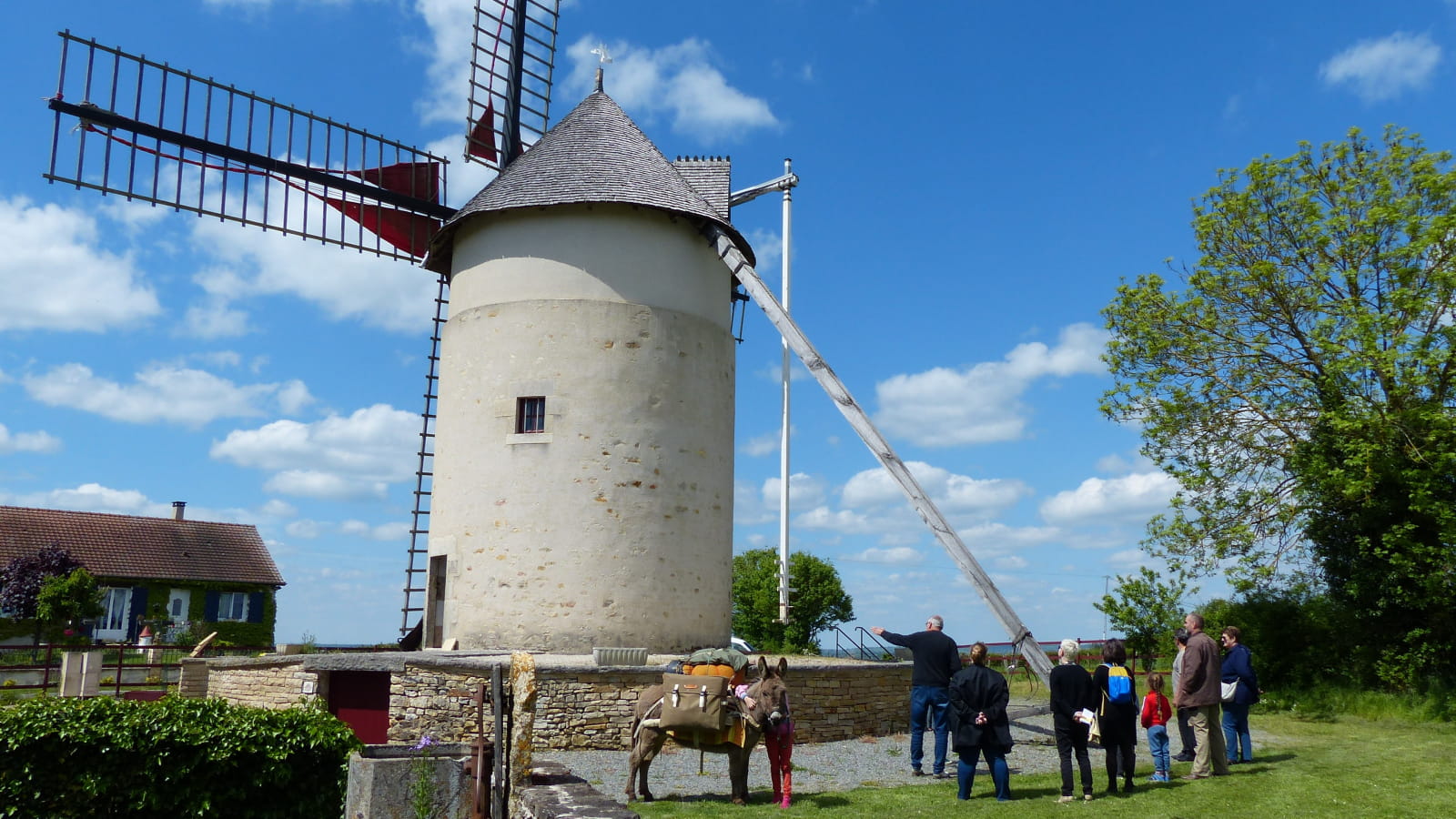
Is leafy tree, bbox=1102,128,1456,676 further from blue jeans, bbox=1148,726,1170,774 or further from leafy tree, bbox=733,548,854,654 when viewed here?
leafy tree, bbox=733,548,854,654

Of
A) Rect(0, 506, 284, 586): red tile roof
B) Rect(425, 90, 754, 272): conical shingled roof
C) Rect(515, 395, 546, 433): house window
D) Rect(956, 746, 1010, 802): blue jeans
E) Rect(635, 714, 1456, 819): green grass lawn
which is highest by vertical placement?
Rect(425, 90, 754, 272): conical shingled roof

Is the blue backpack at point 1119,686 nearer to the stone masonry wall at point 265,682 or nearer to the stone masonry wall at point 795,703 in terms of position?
the stone masonry wall at point 795,703

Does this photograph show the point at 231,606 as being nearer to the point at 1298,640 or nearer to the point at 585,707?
the point at 585,707

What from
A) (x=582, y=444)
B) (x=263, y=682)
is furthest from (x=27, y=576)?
(x=582, y=444)

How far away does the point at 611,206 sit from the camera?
55.7 ft

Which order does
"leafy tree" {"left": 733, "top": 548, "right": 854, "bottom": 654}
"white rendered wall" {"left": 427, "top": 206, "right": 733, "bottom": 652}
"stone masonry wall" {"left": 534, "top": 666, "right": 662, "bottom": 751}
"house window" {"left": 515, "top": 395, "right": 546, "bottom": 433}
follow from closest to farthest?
"stone masonry wall" {"left": 534, "top": 666, "right": 662, "bottom": 751}
"white rendered wall" {"left": 427, "top": 206, "right": 733, "bottom": 652}
"house window" {"left": 515, "top": 395, "right": 546, "bottom": 433}
"leafy tree" {"left": 733, "top": 548, "right": 854, "bottom": 654}

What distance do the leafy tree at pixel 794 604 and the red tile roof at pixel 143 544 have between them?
54.7 ft

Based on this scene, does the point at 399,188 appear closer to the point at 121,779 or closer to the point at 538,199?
the point at 538,199

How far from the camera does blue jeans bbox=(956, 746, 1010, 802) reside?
9578 mm

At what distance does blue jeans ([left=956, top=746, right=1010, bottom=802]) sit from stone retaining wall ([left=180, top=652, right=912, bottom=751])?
4344 mm

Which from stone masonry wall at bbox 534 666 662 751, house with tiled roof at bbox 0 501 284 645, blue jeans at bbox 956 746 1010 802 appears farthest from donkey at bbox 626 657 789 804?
house with tiled roof at bbox 0 501 284 645

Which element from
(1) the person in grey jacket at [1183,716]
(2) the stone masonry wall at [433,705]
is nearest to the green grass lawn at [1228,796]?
(1) the person in grey jacket at [1183,716]

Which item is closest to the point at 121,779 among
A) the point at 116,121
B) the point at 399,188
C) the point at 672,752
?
the point at 672,752

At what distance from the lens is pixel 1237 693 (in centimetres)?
1156
